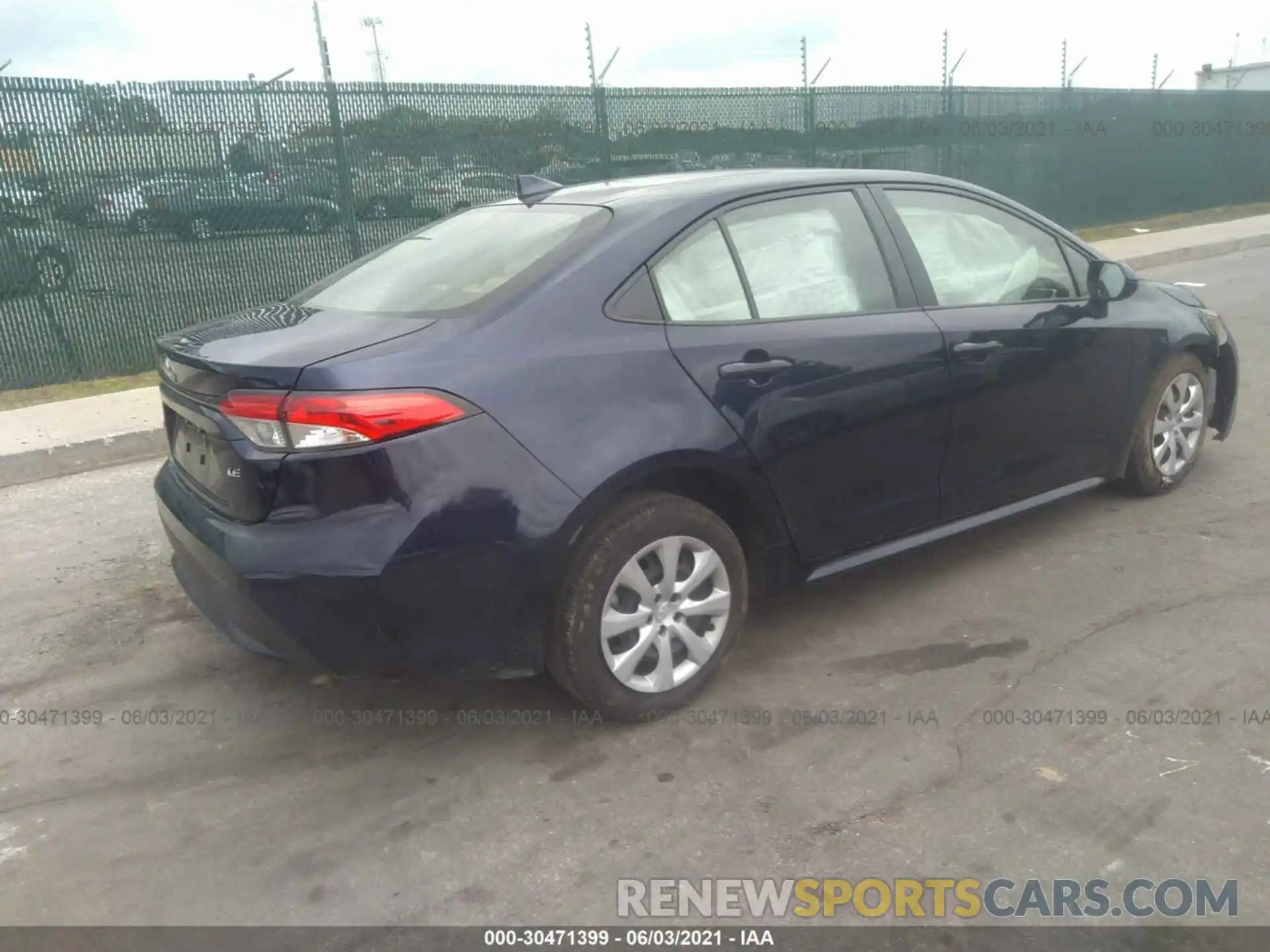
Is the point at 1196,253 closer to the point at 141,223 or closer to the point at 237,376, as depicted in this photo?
the point at 141,223

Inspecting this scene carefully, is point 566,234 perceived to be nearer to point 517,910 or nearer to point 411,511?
point 411,511

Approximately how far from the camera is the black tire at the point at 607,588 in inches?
117

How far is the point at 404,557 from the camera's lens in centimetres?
269

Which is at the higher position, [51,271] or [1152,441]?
[51,271]

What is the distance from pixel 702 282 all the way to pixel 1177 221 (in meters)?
17.8

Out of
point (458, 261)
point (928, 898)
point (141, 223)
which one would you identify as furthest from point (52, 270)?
point (928, 898)

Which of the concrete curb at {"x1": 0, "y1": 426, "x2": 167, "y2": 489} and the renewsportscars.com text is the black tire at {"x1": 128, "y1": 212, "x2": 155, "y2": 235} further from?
the renewsportscars.com text

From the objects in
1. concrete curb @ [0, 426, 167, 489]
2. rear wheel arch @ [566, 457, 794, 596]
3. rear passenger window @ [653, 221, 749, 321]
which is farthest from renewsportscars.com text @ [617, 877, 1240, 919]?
concrete curb @ [0, 426, 167, 489]

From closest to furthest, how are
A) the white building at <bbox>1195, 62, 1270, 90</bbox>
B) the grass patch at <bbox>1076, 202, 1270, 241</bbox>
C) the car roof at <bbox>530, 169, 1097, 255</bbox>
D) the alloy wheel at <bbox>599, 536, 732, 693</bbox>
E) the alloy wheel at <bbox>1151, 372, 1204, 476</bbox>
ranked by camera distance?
the alloy wheel at <bbox>599, 536, 732, 693</bbox> < the car roof at <bbox>530, 169, 1097, 255</bbox> < the alloy wheel at <bbox>1151, 372, 1204, 476</bbox> < the grass patch at <bbox>1076, 202, 1270, 241</bbox> < the white building at <bbox>1195, 62, 1270, 90</bbox>

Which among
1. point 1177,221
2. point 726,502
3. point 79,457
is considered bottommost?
point 1177,221

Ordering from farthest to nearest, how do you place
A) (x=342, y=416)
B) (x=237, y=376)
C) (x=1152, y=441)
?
(x=1152, y=441) < (x=237, y=376) < (x=342, y=416)

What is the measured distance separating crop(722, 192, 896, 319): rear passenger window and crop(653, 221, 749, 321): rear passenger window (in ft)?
0.21

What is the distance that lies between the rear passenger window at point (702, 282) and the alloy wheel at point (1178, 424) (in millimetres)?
2409

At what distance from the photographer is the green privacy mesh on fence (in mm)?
8234
